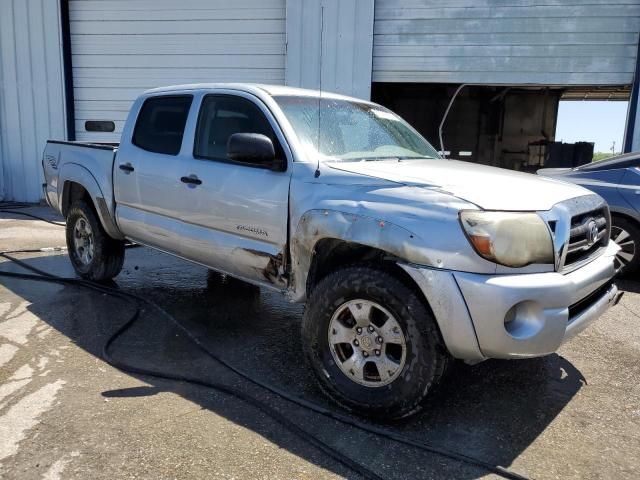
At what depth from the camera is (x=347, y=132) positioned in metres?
3.84

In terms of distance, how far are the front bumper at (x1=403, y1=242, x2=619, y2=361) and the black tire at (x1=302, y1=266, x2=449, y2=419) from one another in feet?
0.34

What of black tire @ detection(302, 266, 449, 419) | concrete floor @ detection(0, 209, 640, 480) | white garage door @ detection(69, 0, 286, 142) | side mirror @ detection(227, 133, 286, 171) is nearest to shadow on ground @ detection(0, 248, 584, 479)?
concrete floor @ detection(0, 209, 640, 480)

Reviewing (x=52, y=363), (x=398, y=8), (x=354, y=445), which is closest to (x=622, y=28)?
(x=398, y=8)

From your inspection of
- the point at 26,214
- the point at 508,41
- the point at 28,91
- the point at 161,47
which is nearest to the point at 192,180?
the point at 26,214

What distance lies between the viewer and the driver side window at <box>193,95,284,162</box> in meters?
3.84

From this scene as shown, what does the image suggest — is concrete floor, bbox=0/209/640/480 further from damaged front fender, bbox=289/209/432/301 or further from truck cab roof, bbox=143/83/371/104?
truck cab roof, bbox=143/83/371/104

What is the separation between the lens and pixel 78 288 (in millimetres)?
5320

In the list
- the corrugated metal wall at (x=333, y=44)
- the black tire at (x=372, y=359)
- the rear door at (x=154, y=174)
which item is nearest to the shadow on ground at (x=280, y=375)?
the black tire at (x=372, y=359)

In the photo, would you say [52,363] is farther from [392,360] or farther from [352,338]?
[392,360]

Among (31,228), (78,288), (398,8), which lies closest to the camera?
(78,288)

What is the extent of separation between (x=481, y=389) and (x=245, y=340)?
1746 millimetres

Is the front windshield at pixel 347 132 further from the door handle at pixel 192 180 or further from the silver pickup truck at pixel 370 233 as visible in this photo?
the door handle at pixel 192 180

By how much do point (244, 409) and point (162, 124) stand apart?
259 cm

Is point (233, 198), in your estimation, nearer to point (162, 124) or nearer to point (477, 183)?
point (162, 124)
